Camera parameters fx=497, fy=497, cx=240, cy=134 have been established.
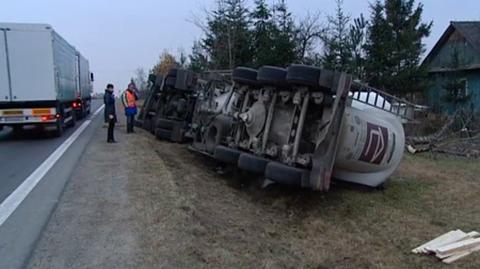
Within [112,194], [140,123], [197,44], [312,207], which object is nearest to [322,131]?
[312,207]

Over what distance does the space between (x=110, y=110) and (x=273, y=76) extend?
7.14m

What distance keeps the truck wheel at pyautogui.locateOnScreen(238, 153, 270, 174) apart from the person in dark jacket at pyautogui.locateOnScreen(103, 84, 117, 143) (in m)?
5.97

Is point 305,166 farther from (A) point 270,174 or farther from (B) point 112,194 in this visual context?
(B) point 112,194

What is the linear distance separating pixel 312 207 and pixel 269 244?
216cm

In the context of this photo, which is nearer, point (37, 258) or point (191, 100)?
point (37, 258)

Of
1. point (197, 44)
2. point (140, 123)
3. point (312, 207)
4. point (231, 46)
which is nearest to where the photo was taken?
point (312, 207)

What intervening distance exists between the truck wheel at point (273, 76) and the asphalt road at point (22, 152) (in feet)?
14.0

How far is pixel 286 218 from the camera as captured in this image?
752 centimetres

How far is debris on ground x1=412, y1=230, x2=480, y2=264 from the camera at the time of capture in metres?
5.51

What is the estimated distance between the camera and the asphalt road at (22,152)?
8.42m

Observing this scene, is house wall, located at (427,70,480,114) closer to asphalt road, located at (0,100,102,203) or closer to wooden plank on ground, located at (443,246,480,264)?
asphalt road, located at (0,100,102,203)

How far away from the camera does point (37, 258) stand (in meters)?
4.62

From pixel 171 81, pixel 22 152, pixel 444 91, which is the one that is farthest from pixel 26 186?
pixel 444 91

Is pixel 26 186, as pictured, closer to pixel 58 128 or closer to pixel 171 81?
pixel 171 81
